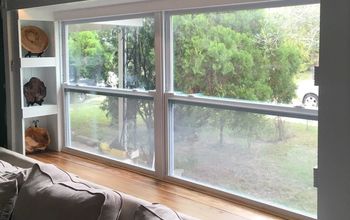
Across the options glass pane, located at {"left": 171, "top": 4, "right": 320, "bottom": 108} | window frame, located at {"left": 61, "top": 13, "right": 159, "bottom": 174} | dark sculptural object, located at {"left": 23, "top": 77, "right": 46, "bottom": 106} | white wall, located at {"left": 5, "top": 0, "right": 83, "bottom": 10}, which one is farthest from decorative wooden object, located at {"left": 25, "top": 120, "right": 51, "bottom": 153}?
glass pane, located at {"left": 171, "top": 4, "right": 320, "bottom": 108}

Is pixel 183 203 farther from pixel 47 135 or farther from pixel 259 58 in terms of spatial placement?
pixel 47 135

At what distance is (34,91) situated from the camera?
4820 millimetres

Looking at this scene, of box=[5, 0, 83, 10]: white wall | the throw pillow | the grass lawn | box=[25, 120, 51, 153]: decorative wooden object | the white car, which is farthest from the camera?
box=[25, 120, 51, 153]: decorative wooden object

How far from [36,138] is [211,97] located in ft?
7.56

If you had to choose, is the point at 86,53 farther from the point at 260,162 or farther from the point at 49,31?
the point at 260,162

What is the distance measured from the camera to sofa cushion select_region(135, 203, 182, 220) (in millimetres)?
1669

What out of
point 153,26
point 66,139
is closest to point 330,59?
point 153,26

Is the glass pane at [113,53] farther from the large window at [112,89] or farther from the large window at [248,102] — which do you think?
the large window at [248,102]

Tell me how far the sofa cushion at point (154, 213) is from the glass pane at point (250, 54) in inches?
65.5

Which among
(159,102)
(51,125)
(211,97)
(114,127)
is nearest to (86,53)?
(114,127)

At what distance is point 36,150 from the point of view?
4953 millimetres

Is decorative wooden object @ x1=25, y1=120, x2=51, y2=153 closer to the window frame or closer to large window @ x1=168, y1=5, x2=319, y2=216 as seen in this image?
the window frame

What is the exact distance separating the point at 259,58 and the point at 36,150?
2870 millimetres

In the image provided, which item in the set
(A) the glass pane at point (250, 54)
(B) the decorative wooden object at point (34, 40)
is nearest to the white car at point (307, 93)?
(A) the glass pane at point (250, 54)
